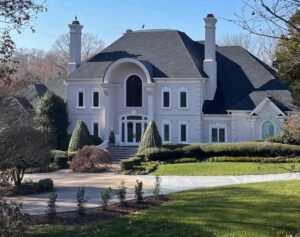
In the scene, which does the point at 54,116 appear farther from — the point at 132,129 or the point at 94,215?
the point at 94,215

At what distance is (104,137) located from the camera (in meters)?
43.5

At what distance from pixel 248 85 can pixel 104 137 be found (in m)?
12.2

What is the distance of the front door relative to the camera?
4322 cm

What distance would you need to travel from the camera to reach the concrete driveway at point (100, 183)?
20.7m

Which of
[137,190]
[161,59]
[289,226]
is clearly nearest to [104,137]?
[161,59]

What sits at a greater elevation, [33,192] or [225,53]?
[225,53]

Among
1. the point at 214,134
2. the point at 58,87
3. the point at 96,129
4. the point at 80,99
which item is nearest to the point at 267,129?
the point at 214,134

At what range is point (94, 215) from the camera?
1648cm

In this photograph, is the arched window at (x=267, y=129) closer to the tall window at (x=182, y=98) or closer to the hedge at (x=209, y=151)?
the hedge at (x=209, y=151)

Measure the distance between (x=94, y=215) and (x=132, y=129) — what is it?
1072 inches

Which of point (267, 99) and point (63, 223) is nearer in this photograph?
point (63, 223)

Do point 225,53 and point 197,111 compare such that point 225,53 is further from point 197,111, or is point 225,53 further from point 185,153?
point 185,153

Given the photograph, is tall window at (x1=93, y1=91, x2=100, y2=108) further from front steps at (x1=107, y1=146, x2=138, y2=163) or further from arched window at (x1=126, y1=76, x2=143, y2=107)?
front steps at (x1=107, y1=146, x2=138, y2=163)

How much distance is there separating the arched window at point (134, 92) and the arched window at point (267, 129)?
10.1 m
